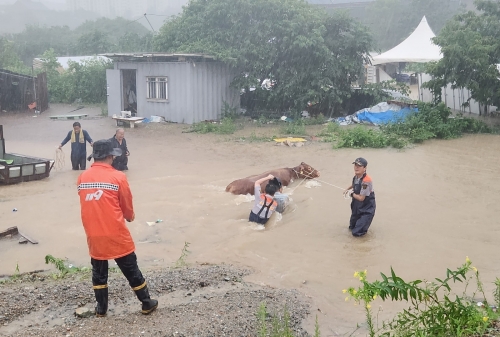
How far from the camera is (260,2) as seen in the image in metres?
20.6

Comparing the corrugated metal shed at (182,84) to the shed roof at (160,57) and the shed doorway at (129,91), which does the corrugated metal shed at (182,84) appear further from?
the shed doorway at (129,91)

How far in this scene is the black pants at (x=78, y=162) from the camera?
42.0 ft

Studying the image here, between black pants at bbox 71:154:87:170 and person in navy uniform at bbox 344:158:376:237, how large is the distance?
7.13 metres

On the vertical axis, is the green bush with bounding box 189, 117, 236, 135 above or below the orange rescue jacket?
above

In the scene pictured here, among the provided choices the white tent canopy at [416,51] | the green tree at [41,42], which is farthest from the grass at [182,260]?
the green tree at [41,42]

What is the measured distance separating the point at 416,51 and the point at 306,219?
2181 cm

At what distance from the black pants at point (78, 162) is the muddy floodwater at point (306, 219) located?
189 mm

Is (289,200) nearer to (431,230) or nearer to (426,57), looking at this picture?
(431,230)

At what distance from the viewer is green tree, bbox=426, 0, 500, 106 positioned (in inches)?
666

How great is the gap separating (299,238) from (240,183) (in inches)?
101

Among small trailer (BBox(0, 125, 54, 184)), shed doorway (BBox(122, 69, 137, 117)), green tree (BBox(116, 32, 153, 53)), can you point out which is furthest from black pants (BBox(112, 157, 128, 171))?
green tree (BBox(116, 32, 153, 53))

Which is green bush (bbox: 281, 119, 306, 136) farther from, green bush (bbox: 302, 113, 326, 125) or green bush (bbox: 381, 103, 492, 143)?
green bush (bbox: 381, 103, 492, 143)

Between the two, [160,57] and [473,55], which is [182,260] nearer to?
[473,55]

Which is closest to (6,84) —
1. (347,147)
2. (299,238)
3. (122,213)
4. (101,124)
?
(101,124)
